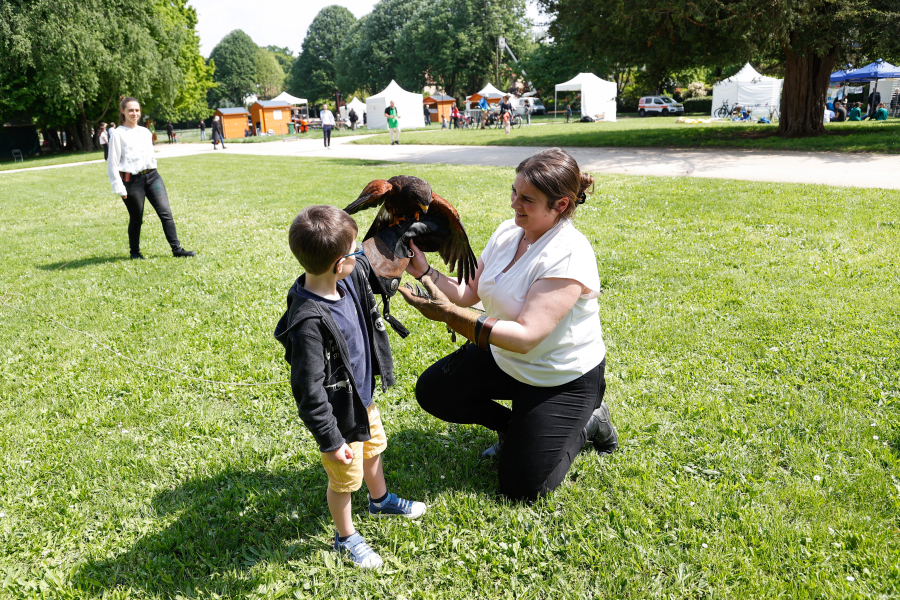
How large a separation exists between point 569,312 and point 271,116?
47898 millimetres

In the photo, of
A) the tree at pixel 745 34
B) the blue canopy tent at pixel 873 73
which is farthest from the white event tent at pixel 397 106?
the blue canopy tent at pixel 873 73

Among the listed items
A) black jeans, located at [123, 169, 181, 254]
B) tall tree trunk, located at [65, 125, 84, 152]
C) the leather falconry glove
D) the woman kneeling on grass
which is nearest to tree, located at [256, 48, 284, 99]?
tall tree trunk, located at [65, 125, 84, 152]

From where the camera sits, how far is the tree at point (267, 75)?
91875mm

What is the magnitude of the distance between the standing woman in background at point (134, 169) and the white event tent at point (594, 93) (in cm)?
3429

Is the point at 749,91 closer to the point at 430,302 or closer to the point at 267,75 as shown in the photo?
the point at 430,302

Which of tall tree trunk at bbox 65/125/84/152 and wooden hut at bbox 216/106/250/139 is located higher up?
wooden hut at bbox 216/106/250/139

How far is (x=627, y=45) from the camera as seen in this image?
18.2 meters

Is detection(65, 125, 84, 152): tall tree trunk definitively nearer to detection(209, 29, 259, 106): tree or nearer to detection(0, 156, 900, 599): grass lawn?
detection(0, 156, 900, 599): grass lawn

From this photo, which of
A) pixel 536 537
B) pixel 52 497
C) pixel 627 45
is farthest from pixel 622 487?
pixel 627 45

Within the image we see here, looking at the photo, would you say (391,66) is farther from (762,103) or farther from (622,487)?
(622,487)

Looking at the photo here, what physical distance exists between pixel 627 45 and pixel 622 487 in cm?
1823

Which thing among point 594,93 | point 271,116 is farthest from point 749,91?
point 271,116

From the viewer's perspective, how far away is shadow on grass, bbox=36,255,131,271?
7570 millimetres

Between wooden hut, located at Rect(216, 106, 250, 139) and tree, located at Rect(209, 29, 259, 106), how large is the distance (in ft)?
162
